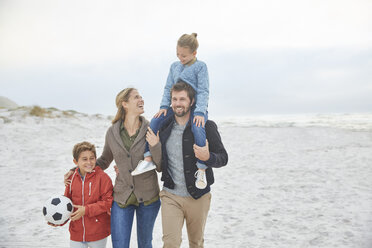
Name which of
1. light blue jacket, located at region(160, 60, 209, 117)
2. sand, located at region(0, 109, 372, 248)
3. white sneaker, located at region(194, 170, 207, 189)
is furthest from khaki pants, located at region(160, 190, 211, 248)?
sand, located at region(0, 109, 372, 248)

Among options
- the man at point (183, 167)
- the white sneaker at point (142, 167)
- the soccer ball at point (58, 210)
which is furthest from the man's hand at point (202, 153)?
the soccer ball at point (58, 210)

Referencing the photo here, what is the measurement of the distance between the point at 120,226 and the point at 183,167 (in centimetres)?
100

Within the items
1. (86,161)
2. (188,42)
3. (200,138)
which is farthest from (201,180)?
(188,42)

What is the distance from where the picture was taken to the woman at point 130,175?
3.47 metres

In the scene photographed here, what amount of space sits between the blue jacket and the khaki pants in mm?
115

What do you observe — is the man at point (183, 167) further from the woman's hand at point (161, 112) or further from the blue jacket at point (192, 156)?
the woman's hand at point (161, 112)

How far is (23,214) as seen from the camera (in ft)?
22.8

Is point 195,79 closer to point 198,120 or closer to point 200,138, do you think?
point 198,120

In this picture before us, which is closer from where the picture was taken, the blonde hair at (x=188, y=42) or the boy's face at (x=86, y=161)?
the boy's face at (x=86, y=161)

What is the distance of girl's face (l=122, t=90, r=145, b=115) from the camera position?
11.9 ft

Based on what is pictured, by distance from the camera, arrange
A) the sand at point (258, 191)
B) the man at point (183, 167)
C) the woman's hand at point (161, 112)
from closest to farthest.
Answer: the man at point (183, 167)
the woman's hand at point (161, 112)
the sand at point (258, 191)

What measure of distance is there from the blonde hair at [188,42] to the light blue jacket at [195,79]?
19cm

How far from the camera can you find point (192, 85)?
3.71m

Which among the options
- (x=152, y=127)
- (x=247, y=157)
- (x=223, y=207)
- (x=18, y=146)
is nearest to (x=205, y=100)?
(x=152, y=127)
